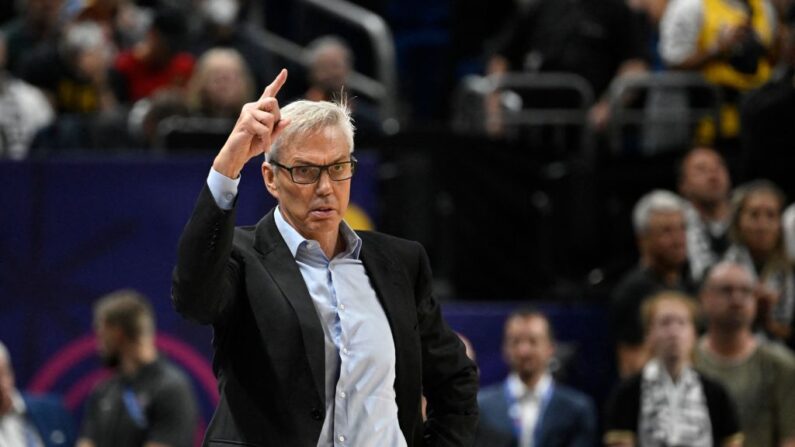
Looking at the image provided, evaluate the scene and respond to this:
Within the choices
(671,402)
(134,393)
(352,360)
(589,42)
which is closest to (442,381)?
(352,360)

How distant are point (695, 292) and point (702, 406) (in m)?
1.45

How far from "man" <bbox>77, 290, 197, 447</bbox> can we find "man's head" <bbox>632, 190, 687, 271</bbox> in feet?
9.09

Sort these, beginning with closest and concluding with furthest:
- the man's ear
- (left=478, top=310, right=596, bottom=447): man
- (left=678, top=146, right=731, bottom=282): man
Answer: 1. the man's ear
2. (left=478, top=310, right=596, bottom=447): man
3. (left=678, top=146, right=731, bottom=282): man

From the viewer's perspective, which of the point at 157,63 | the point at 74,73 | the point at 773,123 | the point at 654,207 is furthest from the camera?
the point at 157,63

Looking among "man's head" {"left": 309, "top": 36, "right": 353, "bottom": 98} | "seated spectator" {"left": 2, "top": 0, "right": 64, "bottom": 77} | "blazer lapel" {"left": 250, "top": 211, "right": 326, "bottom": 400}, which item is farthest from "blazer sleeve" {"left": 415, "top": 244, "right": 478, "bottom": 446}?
"seated spectator" {"left": 2, "top": 0, "right": 64, "bottom": 77}

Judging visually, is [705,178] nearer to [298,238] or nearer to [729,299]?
[729,299]

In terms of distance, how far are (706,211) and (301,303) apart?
6.09 m

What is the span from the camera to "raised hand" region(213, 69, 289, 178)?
371 centimetres

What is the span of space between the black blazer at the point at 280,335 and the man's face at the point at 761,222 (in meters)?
5.32

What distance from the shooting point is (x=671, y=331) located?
315 inches

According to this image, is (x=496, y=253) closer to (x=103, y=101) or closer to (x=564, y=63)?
(x=564, y=63)

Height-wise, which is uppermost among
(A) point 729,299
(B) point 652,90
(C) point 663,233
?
(B) point 652,90

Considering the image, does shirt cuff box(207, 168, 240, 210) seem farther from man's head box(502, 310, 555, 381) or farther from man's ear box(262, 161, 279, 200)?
man's head box(502, 310, 555, 381)

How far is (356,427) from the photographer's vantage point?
3.94 metres
